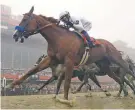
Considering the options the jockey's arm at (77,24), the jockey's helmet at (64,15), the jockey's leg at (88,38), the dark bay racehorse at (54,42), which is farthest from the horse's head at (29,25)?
the jockey's leg at (88,38)

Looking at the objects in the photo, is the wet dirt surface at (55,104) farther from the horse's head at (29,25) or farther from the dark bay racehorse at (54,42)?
the horse's head at (29,25)

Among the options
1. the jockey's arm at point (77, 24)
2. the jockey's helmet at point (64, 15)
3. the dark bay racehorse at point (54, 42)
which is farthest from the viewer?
the jockey's arm at point (77, 24)

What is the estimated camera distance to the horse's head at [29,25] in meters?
6.79

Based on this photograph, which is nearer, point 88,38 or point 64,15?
point 64,15

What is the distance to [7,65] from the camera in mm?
32531

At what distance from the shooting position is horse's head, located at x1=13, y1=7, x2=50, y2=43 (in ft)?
22.3

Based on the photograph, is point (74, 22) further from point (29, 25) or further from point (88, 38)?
point (29, 25)

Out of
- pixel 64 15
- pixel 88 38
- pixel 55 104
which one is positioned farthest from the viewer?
pixel 88 38

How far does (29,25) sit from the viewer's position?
694cm

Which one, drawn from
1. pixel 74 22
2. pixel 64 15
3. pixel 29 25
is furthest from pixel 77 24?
pixel 29 25

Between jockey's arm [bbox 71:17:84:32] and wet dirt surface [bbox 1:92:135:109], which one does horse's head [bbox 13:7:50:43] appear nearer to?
jockey's arm [bbox 71:17:84:32]

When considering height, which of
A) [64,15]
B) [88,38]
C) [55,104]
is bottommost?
[55,104]

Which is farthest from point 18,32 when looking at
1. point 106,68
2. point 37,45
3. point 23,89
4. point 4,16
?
point 4,16

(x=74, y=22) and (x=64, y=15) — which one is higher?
(x=64, y=15)
